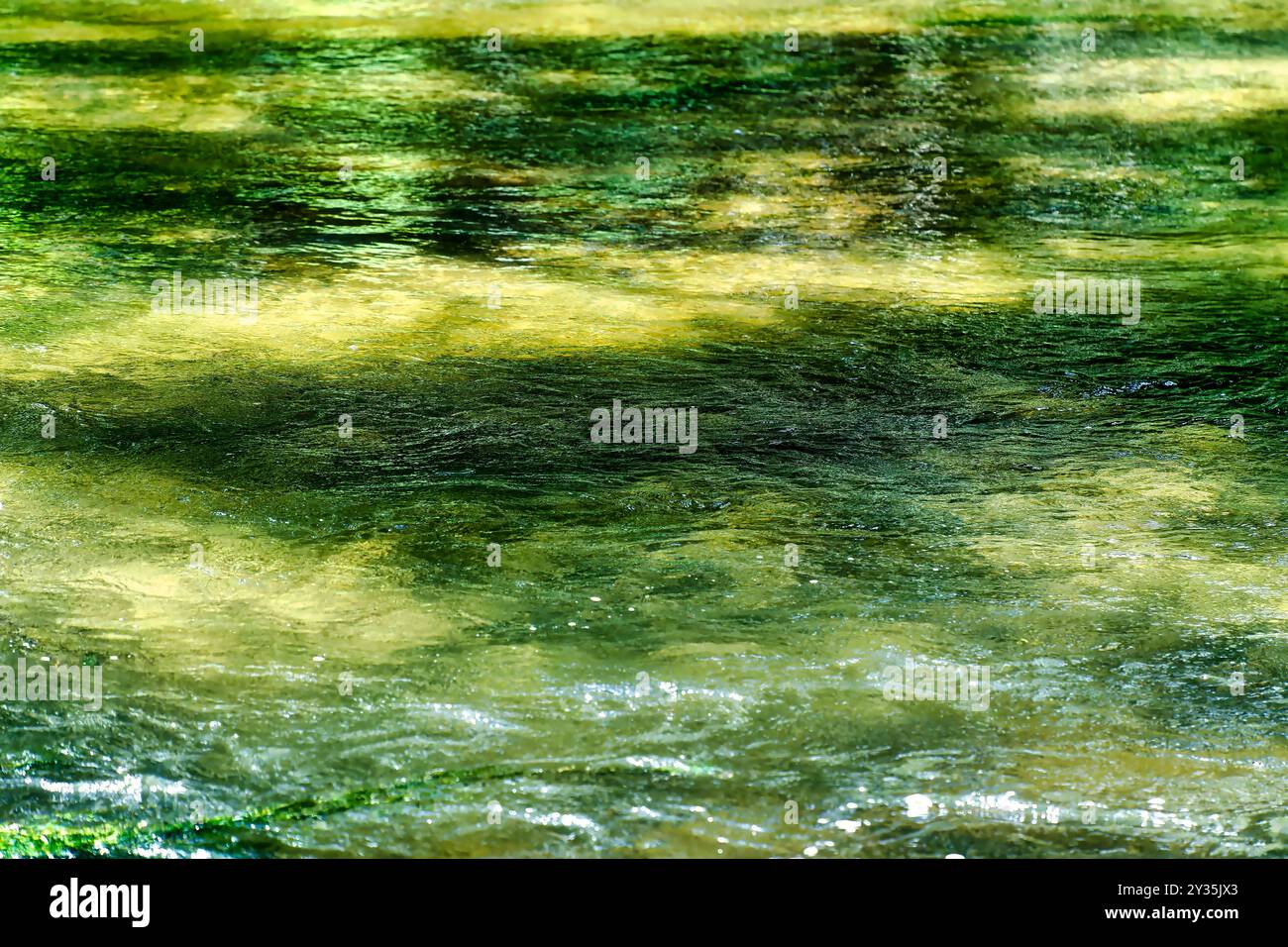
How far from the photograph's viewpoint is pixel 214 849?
255 centimetres

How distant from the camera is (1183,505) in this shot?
376 cm

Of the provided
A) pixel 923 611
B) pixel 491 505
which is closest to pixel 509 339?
pixel 491 505

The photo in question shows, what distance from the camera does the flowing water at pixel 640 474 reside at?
272cm

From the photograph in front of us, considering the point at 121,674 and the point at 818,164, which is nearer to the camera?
the point at 121,674

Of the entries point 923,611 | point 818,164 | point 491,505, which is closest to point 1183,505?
point 923,611

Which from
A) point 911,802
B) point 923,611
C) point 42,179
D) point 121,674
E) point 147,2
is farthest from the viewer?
point 147,2

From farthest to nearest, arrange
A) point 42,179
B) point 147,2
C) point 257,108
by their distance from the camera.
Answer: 1. point 147,2
2. point 257,108
3. point 42,179

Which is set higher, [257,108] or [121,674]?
[257,108]

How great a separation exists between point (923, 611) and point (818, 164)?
3.81m

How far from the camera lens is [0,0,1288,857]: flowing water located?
2.72 meters

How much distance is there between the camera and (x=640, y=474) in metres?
3.90
